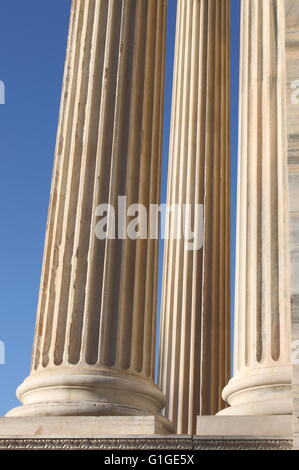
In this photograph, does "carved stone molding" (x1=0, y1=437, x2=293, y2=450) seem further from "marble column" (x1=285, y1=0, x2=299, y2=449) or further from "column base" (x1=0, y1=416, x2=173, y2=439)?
"marble column" (x1=285, y1=0, x2=299, y2=449)

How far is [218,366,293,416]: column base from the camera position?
169 meters

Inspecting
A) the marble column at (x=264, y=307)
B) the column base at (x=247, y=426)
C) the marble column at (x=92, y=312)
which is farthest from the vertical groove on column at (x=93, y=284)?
the column base at (x=247, y=426)

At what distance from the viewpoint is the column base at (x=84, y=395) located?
17025cm

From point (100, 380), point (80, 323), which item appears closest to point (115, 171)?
point (80, 323)

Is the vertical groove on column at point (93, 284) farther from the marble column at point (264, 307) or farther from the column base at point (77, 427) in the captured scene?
the marble column at point (264, 307)

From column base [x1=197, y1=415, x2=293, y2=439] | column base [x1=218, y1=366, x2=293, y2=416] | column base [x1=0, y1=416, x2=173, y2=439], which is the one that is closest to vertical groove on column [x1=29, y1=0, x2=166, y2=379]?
column base [x1=0, y1=416, x2=173, y2=439]

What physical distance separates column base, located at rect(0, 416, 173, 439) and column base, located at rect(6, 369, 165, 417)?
5.36 meters

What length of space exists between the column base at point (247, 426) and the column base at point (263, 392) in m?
6.21

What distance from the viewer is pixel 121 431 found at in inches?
6309

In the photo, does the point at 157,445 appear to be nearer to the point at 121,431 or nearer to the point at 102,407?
the point at 121,431

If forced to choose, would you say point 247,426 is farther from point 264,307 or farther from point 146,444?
point 264,307
